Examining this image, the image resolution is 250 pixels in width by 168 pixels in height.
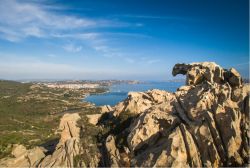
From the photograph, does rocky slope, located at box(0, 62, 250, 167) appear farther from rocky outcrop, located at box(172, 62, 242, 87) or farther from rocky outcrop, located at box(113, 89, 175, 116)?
rocky outcrop, located at box(113, 89, 175, 116)

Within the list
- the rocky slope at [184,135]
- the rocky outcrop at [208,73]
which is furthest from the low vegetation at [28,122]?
the rocky outcrop at [208,73]

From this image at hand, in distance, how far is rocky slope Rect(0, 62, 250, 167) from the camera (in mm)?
20031

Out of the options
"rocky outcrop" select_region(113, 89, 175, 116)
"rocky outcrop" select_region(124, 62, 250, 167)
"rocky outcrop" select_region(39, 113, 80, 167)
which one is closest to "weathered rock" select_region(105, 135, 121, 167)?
"rocky outcrop" select_region(124, 62, 250, 167)

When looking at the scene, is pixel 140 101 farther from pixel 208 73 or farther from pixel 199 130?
pixel 199 130

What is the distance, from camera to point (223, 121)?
21125 mm

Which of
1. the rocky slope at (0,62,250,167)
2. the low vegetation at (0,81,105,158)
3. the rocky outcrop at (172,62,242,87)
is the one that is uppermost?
the rocky outcrop at (172,62,242,87)

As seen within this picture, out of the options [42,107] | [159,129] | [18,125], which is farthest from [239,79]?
[42,107]

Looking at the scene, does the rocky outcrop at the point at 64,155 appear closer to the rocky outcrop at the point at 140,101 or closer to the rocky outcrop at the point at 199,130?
the rocky outcrop at the point at 199,130

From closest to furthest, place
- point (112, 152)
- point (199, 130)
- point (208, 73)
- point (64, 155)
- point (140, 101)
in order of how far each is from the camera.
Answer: point (199, 130) < point (112, 152) < point (64, 155) < point (208, 73) < point (140, 101)

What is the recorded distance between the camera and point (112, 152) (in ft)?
84.1

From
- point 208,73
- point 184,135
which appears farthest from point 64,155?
point 208,73

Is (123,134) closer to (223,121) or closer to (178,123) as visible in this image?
(178,123)

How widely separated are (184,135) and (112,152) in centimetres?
798

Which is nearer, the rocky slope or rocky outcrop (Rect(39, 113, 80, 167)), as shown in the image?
the rocky slope
